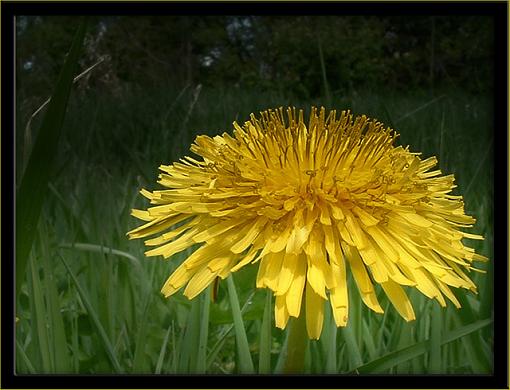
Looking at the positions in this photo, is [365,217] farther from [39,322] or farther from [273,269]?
[39,322]

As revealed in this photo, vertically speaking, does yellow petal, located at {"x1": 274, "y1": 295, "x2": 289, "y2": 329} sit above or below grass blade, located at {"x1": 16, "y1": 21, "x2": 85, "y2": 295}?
below

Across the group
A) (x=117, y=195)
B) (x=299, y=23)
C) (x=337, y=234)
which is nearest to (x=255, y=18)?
(x=299, y=23)

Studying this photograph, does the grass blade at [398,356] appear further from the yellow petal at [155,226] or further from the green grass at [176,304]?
the yellow petal at [155,226]

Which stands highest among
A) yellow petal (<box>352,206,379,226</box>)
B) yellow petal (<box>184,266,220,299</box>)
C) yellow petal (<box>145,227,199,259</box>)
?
yellow petal (<box>352,206,379,226</box>)

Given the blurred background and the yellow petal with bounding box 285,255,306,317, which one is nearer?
the yellow petal with bounding box 285,255,306,317

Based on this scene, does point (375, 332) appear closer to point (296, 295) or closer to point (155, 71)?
point (296, 295)

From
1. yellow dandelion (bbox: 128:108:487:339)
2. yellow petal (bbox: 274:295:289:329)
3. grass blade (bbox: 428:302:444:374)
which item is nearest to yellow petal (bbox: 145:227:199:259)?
yellow dandelion (bbox: 128:108:487:339)

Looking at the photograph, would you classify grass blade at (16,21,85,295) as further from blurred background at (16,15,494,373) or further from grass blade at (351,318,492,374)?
grass blade at (351,318,492,374)
